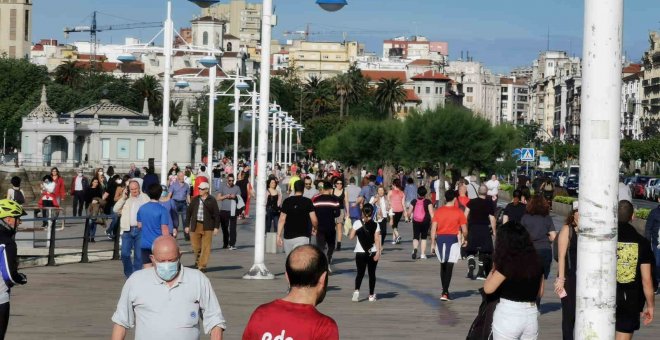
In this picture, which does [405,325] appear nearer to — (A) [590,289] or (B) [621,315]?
(B) [621,315]

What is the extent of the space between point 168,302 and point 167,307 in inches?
1.1

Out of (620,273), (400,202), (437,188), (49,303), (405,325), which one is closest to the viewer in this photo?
(620,273)

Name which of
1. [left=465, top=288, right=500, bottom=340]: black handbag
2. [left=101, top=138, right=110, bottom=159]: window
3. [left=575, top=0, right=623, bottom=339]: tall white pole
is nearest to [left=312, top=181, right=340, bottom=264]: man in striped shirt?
[left=465, top=288, right=500, bottom=340]: black handbag

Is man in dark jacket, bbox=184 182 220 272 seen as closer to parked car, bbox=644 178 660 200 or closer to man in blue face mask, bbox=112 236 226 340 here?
man in blue face mask, bbox=112 236 226 340

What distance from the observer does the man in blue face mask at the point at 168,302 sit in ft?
26.6

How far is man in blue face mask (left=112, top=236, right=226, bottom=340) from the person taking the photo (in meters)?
8.10

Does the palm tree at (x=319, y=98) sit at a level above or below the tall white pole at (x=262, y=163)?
above

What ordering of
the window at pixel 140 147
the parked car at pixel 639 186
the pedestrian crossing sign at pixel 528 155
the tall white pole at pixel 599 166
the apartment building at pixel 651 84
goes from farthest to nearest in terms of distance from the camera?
the apartment building at pixel 651 84
the window at pixel 140 147
the parked car at pixel 639 186
the pedestrian crossing sign at pixel 528 155
the tall white pole at pixel 599 166

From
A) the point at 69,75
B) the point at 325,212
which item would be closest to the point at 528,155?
the point at 325,212

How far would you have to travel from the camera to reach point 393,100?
167500 mm

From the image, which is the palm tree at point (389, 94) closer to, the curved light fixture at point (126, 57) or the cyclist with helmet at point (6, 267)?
the curved light fixture at point (126, 57)

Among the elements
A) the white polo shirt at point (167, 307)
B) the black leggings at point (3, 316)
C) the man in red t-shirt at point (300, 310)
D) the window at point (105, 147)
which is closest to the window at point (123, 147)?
the window at point (105, 147)

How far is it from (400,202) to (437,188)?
39.0 ft

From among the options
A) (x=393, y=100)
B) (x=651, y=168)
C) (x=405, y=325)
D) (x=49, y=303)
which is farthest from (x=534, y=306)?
(x=393, y=100)
